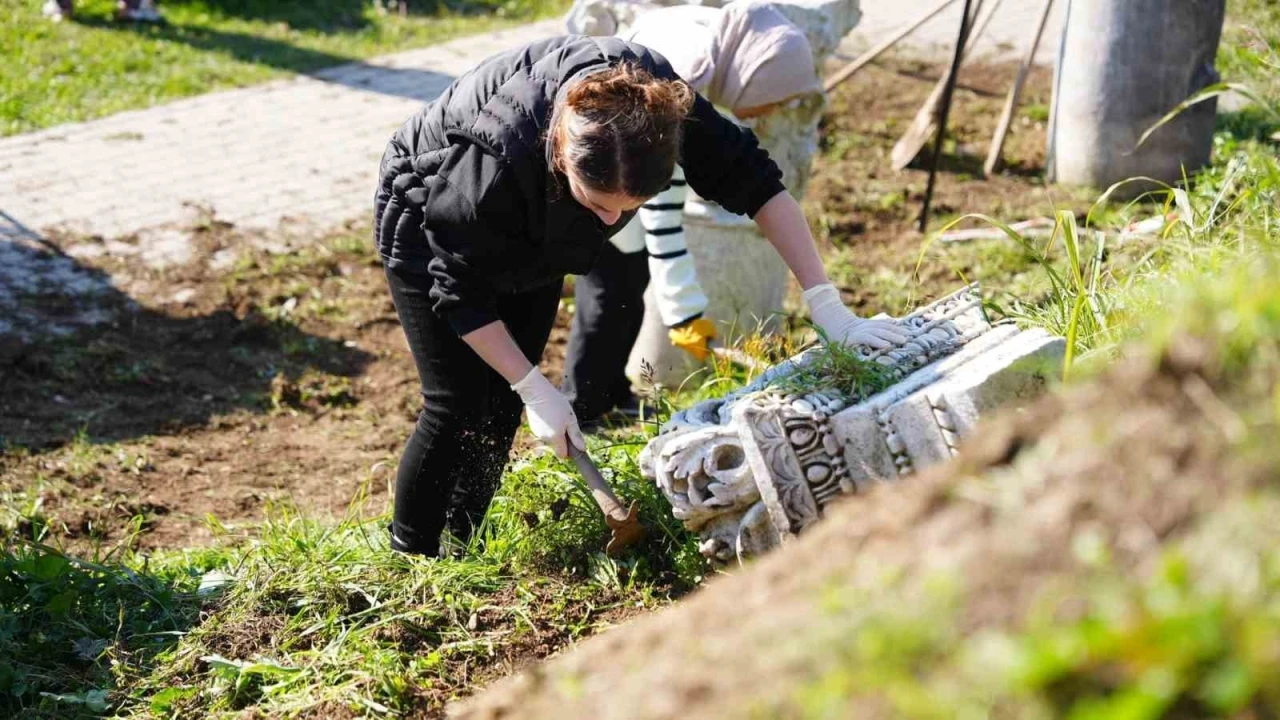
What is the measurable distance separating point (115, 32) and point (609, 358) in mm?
7193

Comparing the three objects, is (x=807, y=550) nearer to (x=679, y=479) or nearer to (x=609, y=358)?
(x=679, y=479)

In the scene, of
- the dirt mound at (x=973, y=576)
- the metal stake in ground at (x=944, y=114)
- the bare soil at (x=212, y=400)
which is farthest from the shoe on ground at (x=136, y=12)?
the dirt mound at (x=973, y=576)

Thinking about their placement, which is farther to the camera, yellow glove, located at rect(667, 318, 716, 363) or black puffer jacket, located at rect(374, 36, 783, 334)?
yellow glove, located at rect(667, 318, 716, 363)

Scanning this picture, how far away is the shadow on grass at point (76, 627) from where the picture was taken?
287 centimetres

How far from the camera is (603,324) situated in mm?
4523

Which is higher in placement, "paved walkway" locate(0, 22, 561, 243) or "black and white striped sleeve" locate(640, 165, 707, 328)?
"black and white striped sleeve" locate(640, 165, 707, 328)

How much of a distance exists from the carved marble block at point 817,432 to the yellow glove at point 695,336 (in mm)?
1421

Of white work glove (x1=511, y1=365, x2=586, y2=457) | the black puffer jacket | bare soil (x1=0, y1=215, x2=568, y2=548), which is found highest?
the black puffer jacket

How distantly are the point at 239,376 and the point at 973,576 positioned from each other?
4470 millimetres

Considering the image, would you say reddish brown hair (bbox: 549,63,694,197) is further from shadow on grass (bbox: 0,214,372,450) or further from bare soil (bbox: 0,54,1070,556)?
shadow on grass (bbox: 0,214,372,450)

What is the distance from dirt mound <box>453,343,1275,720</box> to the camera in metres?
1.22

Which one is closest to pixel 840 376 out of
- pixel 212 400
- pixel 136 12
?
pixel 212 400

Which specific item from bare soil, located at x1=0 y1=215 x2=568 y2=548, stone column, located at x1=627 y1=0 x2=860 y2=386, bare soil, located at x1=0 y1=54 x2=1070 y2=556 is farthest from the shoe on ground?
stone column, located at x1=627 y1=0 x2=860 y2=386

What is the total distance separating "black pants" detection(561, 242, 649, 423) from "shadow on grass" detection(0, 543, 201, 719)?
1.67 m
